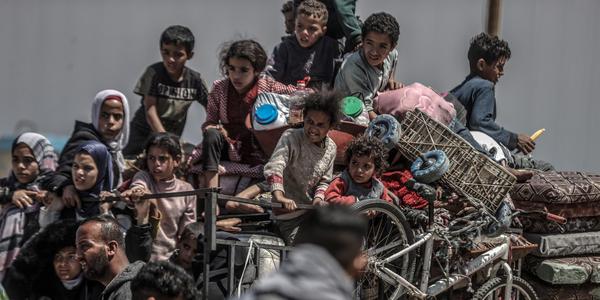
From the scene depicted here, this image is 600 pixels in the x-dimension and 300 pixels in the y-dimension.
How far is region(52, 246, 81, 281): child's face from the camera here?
579 cm

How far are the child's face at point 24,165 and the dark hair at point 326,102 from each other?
1923mm

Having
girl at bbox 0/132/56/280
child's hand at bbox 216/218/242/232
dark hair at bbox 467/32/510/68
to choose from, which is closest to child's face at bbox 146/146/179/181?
child's hand at bbox 216/218/242/232

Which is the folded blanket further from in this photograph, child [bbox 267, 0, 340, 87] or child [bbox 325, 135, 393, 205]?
child [bbox 267, 0, 340, 87]

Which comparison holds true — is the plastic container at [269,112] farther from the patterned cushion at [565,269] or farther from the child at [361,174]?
the patterned cushion at [565,269]

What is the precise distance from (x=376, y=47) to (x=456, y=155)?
94 cm

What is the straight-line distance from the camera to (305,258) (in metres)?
2.99

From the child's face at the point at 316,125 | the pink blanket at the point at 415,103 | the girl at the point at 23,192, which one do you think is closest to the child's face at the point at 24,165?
the girl at the point at 23,192

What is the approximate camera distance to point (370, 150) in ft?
19.5

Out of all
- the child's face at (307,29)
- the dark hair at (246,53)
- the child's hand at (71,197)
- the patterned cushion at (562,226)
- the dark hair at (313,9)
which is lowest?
the patterned cushion at (562,226)

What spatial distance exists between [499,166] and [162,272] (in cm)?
249

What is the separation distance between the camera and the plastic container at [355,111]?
258 inches

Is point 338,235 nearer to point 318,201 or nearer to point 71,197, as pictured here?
point 318,201

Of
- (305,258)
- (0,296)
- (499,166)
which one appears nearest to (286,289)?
(305,258)

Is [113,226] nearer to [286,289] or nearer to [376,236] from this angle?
[376,236]
